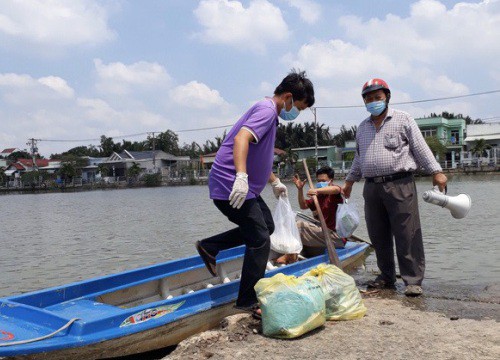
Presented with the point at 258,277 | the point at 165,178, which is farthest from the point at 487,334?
the point at 165,178

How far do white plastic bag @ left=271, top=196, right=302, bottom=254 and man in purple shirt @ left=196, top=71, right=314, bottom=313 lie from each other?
1937 mm

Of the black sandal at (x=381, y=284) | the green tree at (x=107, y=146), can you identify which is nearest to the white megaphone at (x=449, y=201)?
the black sandal at (x=381, y=284)

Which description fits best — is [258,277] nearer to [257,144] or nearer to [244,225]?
[244,225]

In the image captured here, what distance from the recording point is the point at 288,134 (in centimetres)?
8375

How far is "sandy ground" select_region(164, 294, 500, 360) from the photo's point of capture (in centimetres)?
383

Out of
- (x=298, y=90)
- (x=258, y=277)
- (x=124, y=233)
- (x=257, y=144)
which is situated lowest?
(x=124, y=233)

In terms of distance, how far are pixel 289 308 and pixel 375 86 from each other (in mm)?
2686

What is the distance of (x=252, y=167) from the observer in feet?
14.9

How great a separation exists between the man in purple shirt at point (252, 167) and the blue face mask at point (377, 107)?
1078 millimetres

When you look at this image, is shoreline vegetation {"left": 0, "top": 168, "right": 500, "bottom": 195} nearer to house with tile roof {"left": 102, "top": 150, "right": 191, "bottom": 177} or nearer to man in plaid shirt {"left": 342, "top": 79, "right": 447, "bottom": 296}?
house with tile roof {"left": 102, "top": 150, "right": 191, "bottom": 177}

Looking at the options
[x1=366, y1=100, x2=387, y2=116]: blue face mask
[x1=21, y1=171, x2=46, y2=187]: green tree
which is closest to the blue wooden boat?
[x1=366, y1=100, x2=387, y2=116]: blue face mask

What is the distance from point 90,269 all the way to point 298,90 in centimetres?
853

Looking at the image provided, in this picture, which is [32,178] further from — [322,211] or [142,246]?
[322,211]

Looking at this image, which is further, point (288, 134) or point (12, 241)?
point (288, 134)
